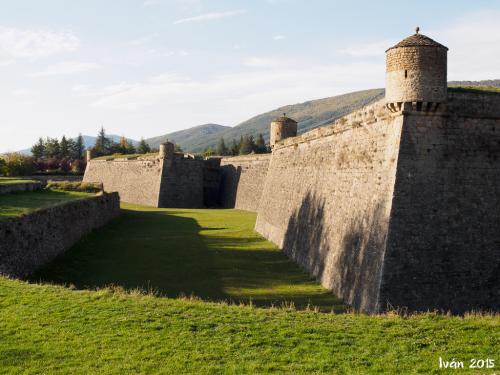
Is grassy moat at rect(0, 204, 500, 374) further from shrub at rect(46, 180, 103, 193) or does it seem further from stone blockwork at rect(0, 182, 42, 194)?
shrub at rect(46, 180, 103, 193)

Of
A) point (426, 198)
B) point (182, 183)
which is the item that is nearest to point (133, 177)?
point (182, 183)

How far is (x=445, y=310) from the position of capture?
1305cm

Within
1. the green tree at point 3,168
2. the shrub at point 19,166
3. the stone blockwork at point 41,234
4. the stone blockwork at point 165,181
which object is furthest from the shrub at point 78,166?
the stone blockwork at point 41,234

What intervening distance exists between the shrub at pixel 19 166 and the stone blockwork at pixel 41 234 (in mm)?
46627

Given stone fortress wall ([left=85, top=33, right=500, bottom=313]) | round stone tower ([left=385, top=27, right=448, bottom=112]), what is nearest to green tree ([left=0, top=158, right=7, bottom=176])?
stone fortress wall ([left=85, top=33, right=500, bottom=313])

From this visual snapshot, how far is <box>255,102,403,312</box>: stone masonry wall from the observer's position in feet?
46.7

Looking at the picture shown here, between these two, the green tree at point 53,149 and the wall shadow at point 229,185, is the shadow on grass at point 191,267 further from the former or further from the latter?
the green tree at point 53,149

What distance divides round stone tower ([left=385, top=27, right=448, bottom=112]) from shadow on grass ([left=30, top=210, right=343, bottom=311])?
250 inches

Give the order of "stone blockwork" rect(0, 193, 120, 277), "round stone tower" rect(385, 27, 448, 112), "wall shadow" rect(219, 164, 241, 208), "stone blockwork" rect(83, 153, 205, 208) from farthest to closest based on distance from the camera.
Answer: "wall shadow" rect(219, 164, 241, 208)
"stone blockwork" rect(83, 153, 205, 208)
"stone blockwork" rect(0, 193, 120, 277)
"round stone tower" rect(385, 27, 448, 112)

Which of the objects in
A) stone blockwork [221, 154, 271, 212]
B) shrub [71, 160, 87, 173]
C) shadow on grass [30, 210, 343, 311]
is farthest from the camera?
shrub [71, 160, 87, 173]

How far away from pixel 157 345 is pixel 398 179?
27.2 feet

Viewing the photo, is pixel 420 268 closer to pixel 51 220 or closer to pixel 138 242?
pixel 51 220

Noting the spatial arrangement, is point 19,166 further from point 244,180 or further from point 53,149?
point 244,180

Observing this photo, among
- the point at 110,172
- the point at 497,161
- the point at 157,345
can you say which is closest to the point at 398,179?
the point at 497,161
